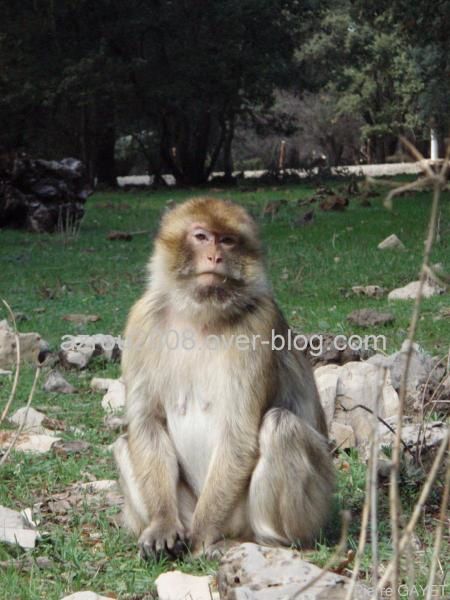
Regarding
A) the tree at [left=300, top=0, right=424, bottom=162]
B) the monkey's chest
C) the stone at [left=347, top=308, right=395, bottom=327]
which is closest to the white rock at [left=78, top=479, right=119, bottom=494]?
the monkey's chest

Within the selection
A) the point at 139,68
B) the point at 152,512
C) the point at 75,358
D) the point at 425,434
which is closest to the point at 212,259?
the point at 152,512

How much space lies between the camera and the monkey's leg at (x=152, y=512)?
12.4ft

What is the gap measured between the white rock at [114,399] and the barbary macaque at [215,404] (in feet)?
7.00

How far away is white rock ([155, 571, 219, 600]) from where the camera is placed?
11.0 feet

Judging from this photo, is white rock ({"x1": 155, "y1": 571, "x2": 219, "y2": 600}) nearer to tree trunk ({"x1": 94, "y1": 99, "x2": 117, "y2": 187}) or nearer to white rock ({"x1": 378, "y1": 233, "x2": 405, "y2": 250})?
white rock ({"x1": 378, "y1": 233, "x2": 405, "y2": 250})

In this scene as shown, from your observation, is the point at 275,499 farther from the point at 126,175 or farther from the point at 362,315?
the point at 126,175

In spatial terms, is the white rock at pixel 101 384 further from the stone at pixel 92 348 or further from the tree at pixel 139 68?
the tree at pixel 139 68

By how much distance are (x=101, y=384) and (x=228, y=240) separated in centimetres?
308

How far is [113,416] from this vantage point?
5.84m

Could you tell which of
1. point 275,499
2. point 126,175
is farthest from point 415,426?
point 126,175

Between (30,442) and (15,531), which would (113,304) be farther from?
(15,531)

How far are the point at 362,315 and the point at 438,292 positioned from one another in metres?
1.35

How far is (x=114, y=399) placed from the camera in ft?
20.4

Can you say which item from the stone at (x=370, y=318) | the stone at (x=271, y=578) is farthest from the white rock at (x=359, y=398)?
the stone at (x=370, y=318)
